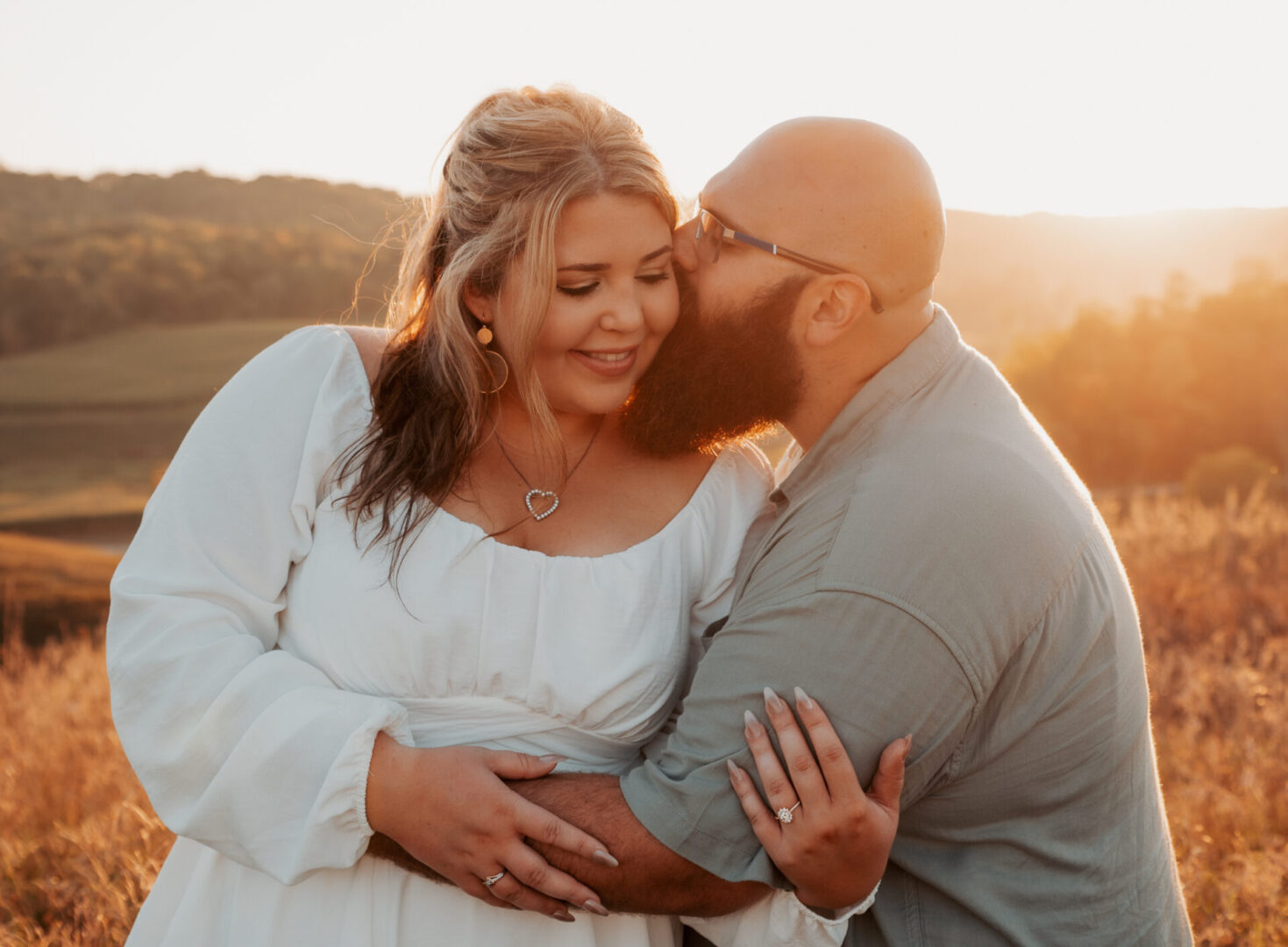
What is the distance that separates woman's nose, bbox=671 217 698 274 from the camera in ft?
8.85

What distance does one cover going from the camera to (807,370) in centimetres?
259

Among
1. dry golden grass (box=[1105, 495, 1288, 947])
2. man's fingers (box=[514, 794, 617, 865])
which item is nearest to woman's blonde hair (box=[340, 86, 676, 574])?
man's fingers (box=[514, 794, 617, 865])

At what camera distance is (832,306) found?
2.54m

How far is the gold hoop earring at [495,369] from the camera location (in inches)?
103

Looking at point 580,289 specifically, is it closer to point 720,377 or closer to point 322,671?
point 720,377

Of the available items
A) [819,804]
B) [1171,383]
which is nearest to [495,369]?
[819,804]

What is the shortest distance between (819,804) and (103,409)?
43.2 metres

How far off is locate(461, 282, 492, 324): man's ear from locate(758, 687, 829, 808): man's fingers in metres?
1.30

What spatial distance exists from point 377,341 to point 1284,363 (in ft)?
94.2

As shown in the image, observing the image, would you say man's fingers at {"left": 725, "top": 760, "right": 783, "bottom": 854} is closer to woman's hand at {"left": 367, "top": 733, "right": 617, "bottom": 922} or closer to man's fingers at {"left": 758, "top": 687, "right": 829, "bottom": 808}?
man's fingers at {"left": 758, "top": 687, "right": 829, "bottom": 808}

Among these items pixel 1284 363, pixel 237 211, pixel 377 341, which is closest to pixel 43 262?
pixel 237 211

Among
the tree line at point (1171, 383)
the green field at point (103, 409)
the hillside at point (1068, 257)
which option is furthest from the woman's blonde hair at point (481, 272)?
the hillside at point (1068, 257)

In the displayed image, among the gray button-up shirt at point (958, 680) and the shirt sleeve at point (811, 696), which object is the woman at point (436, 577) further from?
the gray button-up shirt at point (958, 680)

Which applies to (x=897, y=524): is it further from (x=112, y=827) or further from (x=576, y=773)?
(x=112, y=827)
